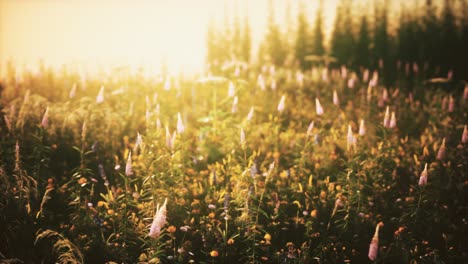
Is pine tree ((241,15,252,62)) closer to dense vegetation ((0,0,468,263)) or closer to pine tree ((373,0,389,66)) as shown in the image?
pine tree ((373,0,389,66))

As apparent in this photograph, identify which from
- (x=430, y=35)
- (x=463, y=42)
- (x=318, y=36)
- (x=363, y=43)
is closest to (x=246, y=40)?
(x=318, y=36)

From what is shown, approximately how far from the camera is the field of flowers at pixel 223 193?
127 inches

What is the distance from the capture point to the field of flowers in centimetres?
324

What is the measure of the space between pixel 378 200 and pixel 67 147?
474 centimetres

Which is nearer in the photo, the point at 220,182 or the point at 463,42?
the point at 220,182

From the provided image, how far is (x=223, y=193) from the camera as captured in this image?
12.8 feet

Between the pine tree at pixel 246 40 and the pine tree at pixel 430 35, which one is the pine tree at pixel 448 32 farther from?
the pine tree at pixel 246 40

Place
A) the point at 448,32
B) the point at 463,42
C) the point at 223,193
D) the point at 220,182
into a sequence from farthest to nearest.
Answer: the point at 448,32 < the point at 463,42 < the point at 220,182 < the point at 223,193

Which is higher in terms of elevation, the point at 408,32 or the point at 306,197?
the point at 408,32

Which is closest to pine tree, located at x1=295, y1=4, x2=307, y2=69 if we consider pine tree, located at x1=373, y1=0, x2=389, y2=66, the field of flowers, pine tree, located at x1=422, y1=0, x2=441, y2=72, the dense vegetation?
pine tree, located at x1=373, y1=0, x2=389, y2=66

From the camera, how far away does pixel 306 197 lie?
430 cm

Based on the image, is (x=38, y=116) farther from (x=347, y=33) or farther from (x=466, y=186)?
(x=347, y=33)

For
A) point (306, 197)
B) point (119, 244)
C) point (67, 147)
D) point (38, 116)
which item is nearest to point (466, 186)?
point (306, 197)

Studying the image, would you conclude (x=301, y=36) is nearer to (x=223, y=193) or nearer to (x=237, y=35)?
(x=237, y=35)
